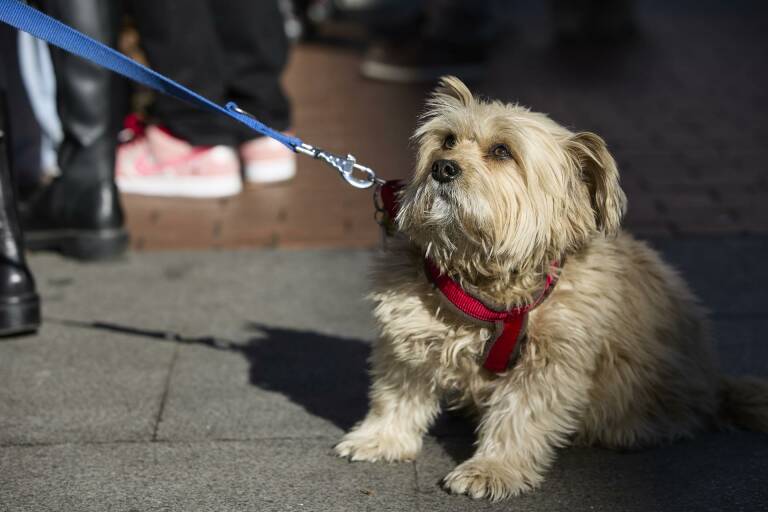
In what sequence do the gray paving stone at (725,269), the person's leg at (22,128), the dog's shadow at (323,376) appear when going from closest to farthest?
the dog's shadow at (323,376) → the gray paving stone at (725,269) → the person's leg at (22,128)

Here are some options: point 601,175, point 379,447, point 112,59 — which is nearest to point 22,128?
point 112,59

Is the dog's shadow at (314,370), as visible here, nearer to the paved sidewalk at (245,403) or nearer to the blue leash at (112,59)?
the paved sidewalk at (245,403)

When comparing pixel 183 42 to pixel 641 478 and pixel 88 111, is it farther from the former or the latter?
pixel 641 478

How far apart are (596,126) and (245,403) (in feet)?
13.2

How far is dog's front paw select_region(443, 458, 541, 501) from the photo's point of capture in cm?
289

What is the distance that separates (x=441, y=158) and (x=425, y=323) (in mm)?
478

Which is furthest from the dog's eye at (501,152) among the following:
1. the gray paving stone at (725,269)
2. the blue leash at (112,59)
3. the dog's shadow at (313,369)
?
the gray paving stone at (725,269)

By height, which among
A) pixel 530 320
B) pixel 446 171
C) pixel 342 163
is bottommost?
pixel 530 320

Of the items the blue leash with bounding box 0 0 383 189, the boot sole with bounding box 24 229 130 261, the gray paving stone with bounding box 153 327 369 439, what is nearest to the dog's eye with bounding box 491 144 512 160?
the blue leash with bounding box 0 0 383 189

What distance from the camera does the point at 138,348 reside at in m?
3.91

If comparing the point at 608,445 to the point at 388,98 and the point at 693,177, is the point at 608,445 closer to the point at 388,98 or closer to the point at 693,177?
the point at 693,177

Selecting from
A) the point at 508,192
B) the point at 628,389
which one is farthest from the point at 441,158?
the point at 628,389

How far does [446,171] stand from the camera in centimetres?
269

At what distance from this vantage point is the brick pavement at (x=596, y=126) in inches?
205
